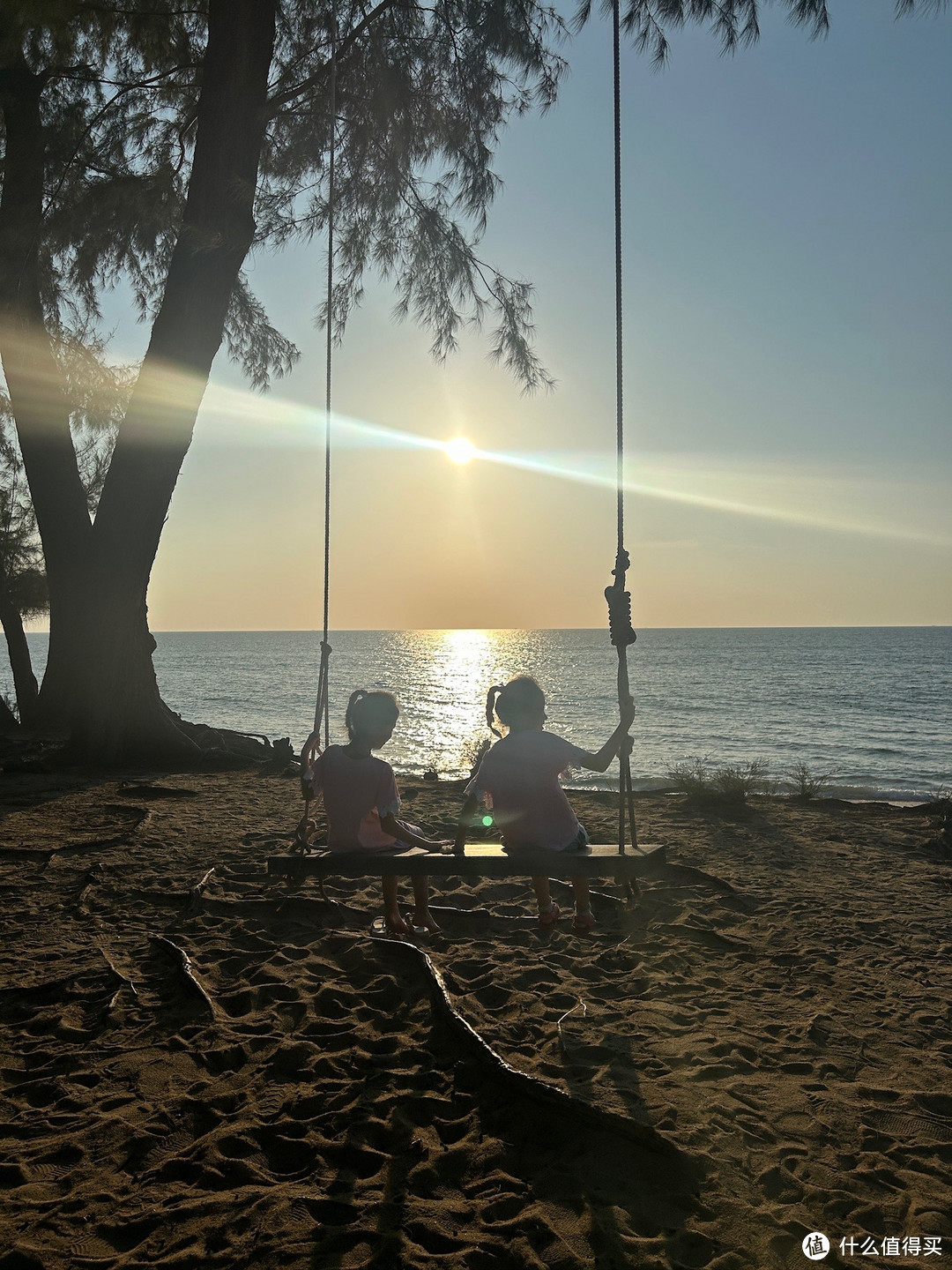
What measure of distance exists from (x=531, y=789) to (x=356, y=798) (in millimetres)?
907

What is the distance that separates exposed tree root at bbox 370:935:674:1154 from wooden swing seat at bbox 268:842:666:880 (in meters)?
0.63

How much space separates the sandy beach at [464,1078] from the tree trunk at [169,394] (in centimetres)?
417

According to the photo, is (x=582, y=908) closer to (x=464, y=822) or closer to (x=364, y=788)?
(x=464, y=822)

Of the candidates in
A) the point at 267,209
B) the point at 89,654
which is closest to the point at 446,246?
the point at 267,209

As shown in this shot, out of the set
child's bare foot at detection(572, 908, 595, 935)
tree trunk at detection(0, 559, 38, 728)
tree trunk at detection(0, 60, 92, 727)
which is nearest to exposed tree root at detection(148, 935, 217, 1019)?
child's bare foot at detection(572, 908, 595, 935)

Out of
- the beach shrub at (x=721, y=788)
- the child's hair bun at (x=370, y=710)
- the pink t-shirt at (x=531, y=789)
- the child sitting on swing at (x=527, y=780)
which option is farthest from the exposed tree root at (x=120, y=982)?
the beach shrub at (x=721, y=788)

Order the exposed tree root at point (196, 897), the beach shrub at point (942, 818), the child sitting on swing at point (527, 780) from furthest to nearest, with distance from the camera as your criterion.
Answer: the beach shrub at point (942, 818) < the exposed tree root at point (196, 897) < the child sitting on swing at point (527, 780)

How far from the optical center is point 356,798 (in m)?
4.34

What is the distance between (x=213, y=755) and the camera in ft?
33.8

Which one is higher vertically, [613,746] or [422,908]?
[613,746]

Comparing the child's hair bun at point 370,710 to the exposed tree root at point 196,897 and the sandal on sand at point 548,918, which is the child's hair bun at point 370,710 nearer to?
the sandal on sand at point 548,918

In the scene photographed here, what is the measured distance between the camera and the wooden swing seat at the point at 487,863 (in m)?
4.02

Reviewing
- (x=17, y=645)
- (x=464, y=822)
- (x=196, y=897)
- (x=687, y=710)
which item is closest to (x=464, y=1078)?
(x=464, y=822)

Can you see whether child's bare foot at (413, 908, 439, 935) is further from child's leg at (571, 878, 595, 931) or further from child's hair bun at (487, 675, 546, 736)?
child's hair bun at (487, 675, 546, 736)
